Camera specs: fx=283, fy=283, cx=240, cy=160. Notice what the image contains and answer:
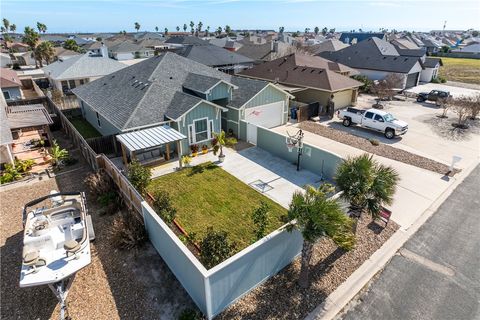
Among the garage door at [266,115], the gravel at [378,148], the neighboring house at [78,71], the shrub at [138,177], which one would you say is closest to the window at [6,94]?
the neighboring house at [78,71]

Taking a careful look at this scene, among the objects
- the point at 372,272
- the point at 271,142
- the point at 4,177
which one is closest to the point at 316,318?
the point at 372,272

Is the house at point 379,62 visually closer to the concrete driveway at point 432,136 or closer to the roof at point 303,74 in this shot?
the roof at point 303,74

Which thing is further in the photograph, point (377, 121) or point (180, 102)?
point (377, 121)

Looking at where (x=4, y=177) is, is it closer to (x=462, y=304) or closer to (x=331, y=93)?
Answer: (x=462, y=304)

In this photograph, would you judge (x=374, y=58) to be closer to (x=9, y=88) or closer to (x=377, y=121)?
(x=377, y=121)

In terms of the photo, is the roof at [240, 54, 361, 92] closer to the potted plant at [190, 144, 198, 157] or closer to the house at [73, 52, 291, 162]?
the house at [73, 52, 291, 162]

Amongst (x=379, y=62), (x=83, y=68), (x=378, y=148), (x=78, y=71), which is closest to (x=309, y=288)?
(x=378, y=148)
